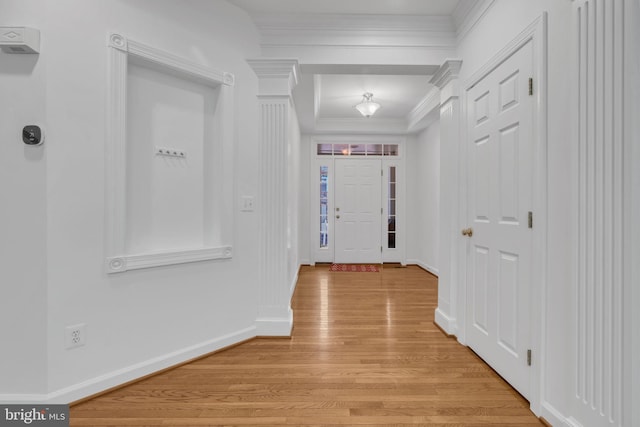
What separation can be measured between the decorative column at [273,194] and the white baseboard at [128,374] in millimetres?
275

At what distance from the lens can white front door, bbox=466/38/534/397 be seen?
1.76m

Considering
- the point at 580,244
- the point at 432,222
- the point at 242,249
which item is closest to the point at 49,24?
the point at 242,249

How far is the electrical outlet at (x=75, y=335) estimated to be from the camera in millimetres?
1717

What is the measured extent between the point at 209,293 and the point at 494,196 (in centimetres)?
211

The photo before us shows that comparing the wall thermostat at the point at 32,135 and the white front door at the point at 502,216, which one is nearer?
the wall thermostat at the point at 32,135

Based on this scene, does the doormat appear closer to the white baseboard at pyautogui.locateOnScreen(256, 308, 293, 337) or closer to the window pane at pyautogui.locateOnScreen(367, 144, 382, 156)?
the window pane at pyautogui.locateOnScreen(367, 144, 382, 156)

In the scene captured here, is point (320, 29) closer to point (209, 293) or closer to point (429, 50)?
point (429, 50)

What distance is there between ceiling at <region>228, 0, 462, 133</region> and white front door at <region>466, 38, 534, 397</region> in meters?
0.81

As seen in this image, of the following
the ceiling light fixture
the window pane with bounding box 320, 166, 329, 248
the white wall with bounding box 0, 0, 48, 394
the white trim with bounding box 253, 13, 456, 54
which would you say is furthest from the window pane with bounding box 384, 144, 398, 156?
the white wall with bounding box 0, 0, 48, 394

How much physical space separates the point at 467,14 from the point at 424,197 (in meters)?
3.52

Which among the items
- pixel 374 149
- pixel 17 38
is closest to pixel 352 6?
pixel 17 38

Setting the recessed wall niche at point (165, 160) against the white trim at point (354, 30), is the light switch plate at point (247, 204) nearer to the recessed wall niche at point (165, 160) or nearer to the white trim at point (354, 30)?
the recessed wall niche at point (165, 160)

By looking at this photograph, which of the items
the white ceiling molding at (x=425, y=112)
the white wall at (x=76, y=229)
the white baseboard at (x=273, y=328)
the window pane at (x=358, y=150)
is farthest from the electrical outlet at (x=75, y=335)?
the window pane at (x=358, y=150)

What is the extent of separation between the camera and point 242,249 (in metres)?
2.53
